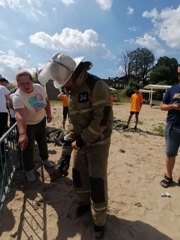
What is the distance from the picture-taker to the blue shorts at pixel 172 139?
412 cm

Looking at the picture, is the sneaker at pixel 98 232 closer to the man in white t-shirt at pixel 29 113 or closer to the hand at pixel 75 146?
the hand at pixel 75 146

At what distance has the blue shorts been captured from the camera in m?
4.12

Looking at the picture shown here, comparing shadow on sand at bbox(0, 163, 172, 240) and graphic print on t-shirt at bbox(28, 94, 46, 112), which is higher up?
graphic print on t-shirt at bbox(28, 94, 46, 112)

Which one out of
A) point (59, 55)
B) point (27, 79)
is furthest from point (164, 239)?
point (27, 79)

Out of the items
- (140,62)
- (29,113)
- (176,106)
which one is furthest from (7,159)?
(140,62)

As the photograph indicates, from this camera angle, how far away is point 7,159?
411 centimetres

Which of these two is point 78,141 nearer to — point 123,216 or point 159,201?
point 123,216

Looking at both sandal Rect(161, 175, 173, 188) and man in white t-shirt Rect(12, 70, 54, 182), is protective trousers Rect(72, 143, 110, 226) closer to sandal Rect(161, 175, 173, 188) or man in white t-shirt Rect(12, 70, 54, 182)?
man in white t-shirt Rect(12, 70, 54, 182)

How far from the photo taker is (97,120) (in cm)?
258

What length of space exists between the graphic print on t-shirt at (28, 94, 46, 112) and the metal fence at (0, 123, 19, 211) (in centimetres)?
57

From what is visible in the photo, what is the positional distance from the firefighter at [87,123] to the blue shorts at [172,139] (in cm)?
174

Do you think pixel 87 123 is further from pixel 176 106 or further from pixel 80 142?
pixel 176 106

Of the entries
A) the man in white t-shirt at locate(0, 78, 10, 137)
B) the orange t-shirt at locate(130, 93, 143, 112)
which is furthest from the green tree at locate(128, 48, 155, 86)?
the man in white t-shirt at locate(0, 78, 10, 137)

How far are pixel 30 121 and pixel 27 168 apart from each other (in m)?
0.85
